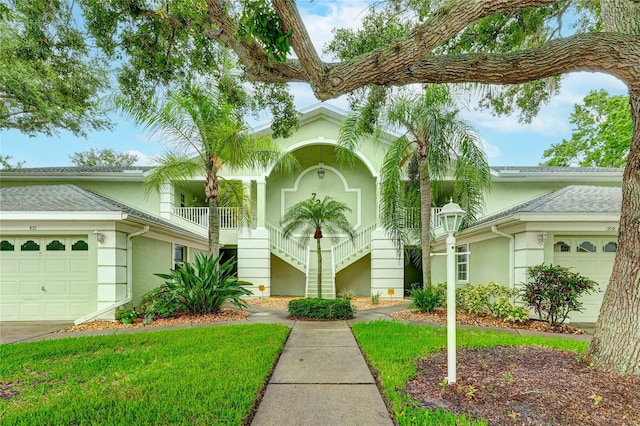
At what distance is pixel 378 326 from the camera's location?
7.75 metres

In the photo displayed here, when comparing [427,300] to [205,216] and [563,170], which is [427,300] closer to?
[205,216]

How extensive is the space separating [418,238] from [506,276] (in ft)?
9.61

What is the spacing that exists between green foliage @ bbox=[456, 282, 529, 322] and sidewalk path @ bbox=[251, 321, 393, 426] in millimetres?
4202

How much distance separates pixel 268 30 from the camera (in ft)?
12.5

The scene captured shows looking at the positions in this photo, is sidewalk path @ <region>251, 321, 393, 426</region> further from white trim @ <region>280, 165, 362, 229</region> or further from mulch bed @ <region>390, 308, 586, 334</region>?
white trim @ <region>280, 165, 362, 229</region>

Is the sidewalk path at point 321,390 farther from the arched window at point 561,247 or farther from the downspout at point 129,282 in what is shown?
the arched window at point 561,247

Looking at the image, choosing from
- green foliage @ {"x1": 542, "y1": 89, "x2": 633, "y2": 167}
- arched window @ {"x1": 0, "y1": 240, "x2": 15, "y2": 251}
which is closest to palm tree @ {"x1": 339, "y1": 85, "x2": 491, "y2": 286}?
arched window @ {"x1": 0, "y1": 240, "x2": 15, "y2": 251}

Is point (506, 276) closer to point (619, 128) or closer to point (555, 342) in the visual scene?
point (555, 342)

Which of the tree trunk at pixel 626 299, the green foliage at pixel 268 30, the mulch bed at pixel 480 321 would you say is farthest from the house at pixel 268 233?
the green foliage at pixel 268 30

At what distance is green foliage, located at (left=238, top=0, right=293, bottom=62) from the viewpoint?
3.80 m

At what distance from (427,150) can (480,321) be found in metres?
4.68

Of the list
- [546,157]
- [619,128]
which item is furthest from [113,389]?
[546,157]

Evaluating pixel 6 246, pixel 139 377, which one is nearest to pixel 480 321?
pixel 139 377

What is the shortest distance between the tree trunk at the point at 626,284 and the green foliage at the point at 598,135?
1989 cm
